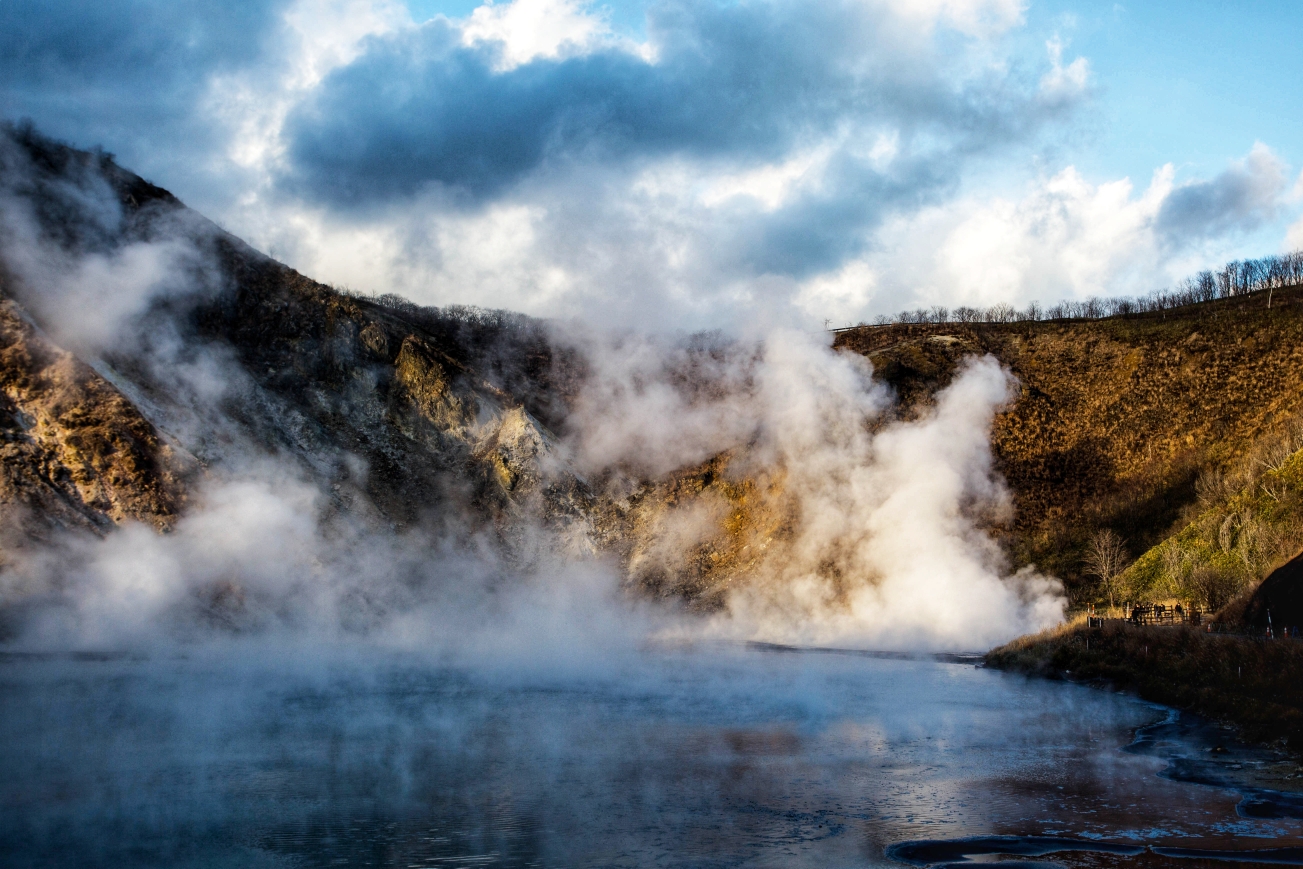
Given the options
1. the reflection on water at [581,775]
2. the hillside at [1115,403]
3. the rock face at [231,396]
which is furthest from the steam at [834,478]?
the reflection on water at [581,775]

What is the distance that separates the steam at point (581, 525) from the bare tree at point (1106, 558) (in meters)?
2.79

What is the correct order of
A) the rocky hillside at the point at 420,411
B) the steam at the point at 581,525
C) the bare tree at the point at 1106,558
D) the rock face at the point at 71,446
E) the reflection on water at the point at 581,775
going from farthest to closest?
the bare tree at the point at 1106,558
the rocky hillside at the point at 420,411
the steam at the point at 581,525
the rock face at the point at 71,446
the reflection on water at the point at 581,775

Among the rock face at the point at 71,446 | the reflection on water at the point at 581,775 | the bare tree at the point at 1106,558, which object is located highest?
the rock face at the point at 71,446

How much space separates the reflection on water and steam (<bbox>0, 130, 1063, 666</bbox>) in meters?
10.8

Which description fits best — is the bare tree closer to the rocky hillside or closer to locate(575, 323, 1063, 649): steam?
the rocky hillside

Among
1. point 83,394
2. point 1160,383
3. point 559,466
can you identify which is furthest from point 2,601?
point 1160,383

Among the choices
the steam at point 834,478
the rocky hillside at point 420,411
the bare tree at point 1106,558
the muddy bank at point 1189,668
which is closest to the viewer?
the muddy bank at point 1189,668

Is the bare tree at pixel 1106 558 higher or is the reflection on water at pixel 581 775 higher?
the bare tree at pixel 1106 558

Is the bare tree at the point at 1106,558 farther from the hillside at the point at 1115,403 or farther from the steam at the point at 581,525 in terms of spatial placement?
the steam at the point at 581,525

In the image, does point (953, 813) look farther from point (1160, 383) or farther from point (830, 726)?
point (1160, 383)

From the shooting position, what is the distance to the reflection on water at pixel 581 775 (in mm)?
13211

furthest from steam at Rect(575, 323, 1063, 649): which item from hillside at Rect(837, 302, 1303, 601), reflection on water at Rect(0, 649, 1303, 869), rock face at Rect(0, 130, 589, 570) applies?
reflection on water at Rect(0, 649, 1303, 869)

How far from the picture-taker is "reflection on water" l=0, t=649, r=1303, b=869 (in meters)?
13.2

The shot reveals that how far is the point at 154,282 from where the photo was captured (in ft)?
163
